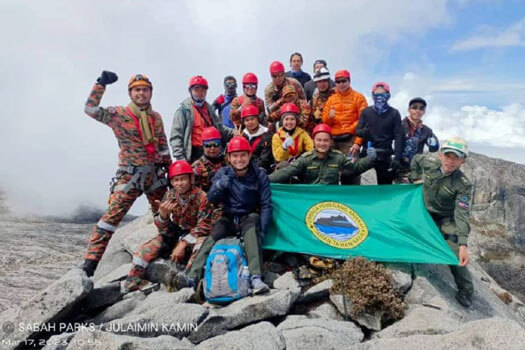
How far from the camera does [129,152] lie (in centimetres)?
891

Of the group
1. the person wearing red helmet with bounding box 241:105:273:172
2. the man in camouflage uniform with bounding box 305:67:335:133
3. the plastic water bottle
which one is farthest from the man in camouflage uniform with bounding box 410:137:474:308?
the plastic water bottle

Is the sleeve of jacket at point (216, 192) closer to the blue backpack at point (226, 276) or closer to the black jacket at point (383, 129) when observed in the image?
the blue backpack at point (226, 276)

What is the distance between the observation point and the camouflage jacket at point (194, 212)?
8.52 meters

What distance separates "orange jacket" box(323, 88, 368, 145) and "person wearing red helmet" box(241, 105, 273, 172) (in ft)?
7.41

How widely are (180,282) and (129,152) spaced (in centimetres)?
347

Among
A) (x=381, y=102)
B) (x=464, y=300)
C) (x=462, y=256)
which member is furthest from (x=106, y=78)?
(x=464, y=300)

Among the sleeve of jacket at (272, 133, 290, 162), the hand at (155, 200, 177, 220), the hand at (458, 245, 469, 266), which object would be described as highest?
Result: the sleeve of jacket at (272, 133, 290, 162)

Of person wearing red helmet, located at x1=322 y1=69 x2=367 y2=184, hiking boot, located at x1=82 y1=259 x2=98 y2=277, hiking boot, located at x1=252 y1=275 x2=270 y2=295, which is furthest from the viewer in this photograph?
person wearing red helmet, located at x1=322 y1=69 x2=367 y2=184

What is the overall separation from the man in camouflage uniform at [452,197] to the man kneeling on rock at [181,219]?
213 inches

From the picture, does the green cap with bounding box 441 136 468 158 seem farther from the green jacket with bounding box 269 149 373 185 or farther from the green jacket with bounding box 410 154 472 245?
the green jacket with bounding box 269 149 373 185

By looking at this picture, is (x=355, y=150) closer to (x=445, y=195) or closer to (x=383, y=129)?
(x=383, y=129)

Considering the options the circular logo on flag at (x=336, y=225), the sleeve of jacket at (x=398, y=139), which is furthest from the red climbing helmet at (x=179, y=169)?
the sleeve of jacket at (x=398, y=139)

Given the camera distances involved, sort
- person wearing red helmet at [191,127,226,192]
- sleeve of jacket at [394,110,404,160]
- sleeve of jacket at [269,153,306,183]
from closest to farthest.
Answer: person wearing red helmet at [191,127,226,192] → sleeve of jacket at [269,153,306,183] → sleeve of jacket at [394,110,404,160]

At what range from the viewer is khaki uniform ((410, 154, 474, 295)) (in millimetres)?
8086
